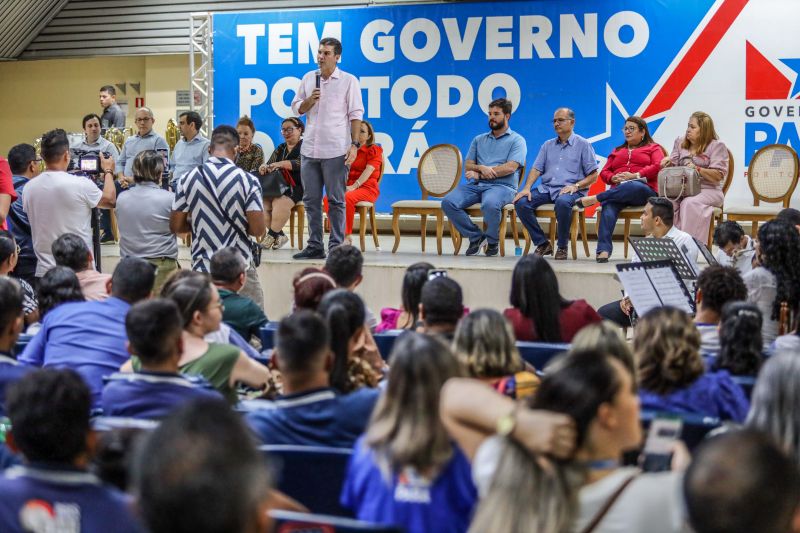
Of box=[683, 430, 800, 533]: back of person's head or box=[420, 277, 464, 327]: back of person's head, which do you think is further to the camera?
box=[420, 277, 464, 327]: back of person's head

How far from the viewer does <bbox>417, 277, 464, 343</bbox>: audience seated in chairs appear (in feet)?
12.3

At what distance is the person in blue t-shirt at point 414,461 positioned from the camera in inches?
83.8

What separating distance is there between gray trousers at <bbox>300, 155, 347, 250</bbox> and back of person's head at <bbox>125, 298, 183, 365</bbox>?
4.52 meters

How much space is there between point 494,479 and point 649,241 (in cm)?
405

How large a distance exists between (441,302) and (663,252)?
228cm

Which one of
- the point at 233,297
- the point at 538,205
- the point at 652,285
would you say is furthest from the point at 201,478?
the point at 538,205

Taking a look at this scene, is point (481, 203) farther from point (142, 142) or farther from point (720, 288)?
point (720, 288)

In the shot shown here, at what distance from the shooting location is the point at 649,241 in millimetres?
5625

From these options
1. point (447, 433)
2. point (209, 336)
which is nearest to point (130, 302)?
point (209, 336)

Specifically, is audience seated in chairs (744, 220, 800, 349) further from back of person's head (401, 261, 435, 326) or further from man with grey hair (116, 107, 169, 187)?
man with grey hair (116, 107, 169, 187)

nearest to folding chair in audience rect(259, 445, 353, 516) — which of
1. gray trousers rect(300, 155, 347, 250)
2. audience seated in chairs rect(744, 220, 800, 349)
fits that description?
audience seated in chairs rect(744, 220, 800, 349)

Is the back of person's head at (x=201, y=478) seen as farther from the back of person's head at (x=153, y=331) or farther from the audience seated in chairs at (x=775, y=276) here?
the audience seated in chairs at (x=775, y=276)

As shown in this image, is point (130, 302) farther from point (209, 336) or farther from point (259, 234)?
point (259, 234)

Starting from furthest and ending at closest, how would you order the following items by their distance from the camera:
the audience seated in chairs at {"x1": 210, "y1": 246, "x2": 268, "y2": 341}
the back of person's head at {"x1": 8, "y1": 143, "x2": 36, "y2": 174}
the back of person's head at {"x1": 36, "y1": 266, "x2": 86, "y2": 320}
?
the back of person's head at {"x1": 8, "y1": 143, "x2": 36, "y2": 174}, the audience seated in chairs at {"x1": 210, "y1": 246, "x2": 268, "y2": 341}, the back of person's head at {"x1": 36, "y1": 266, "x2": 86, "y2": 320}
